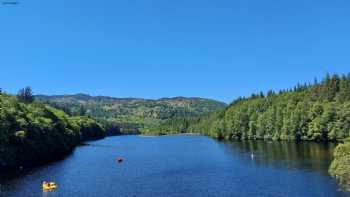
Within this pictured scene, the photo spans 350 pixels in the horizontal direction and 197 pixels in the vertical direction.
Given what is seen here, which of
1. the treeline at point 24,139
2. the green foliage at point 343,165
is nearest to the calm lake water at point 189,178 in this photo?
the green foliage at point 343,165

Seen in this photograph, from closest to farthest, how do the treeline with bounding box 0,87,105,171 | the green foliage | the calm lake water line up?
the calm lake water, the green foliage, the treeline with bounding box 0,87,105,171

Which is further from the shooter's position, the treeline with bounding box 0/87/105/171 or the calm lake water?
the treeline with bounding box 0/87/105/171

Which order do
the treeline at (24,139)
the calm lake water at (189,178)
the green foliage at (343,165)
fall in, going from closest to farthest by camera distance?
the calm lake water at (189,178) < the green foliage at (343,165) < the treeline at (24,139)

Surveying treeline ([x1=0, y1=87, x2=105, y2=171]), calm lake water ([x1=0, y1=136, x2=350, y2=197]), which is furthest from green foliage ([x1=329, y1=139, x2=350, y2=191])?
treeline ([x1=0, y1=87, x2=105, y2=171])

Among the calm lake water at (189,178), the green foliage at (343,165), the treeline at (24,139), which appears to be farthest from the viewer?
the treeline at (24,139)

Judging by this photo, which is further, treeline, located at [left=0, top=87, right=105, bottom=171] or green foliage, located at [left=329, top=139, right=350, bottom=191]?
treeline, located at [left=0, top=87, right=105, bottom=171]

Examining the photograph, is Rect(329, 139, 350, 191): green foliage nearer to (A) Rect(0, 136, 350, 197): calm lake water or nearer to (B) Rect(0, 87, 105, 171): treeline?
(A) Rect(0, 136, 350, 197): calm lake water

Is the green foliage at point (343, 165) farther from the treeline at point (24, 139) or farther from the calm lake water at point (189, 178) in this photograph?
the treeline at point (24, 139)

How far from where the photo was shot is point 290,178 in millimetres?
89188

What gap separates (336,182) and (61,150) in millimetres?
100001

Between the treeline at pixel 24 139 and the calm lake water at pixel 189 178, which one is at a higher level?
the treeline at pixel 24 139

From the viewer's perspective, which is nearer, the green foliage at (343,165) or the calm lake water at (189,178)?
the calm lake water at (189,178)

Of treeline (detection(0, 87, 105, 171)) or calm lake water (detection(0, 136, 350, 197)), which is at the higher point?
treeline (detection(0, 87, 105, 171))

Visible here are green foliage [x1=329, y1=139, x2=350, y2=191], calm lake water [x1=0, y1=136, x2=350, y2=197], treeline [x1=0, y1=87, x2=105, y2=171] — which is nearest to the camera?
calm lake water [x1=0, y1=136, x2=350, y2=197]
